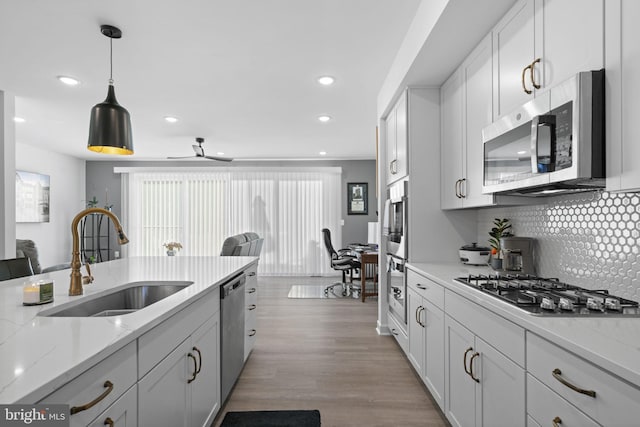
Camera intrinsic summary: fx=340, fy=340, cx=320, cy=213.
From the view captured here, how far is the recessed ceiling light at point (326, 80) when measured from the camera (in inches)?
129

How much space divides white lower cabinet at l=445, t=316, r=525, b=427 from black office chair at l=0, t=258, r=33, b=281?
8.69ft

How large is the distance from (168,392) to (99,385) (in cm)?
Answer: 48

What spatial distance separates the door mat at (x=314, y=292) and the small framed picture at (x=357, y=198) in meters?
1.98

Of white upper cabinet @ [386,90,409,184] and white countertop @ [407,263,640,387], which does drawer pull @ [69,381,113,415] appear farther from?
white upper cabinet @ [386,90,409,184]

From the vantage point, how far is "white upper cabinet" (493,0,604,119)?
4.10ft

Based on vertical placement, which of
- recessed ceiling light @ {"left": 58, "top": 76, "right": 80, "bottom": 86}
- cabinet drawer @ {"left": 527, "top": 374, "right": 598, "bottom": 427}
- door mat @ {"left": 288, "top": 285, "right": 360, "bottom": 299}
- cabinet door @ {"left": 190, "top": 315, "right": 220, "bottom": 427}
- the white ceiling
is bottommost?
door mat @ {"left": 288, "top": 285, "right": 360, "bottom": 299}

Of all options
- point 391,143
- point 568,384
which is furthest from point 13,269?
point 391,143

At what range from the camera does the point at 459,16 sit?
1.86m

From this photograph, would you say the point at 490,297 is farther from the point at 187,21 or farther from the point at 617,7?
the point at 187,21

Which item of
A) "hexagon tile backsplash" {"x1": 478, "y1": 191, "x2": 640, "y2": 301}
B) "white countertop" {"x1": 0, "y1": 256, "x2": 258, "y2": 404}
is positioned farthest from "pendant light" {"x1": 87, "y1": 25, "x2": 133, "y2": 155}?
"hexagon tile backsplash" {"x1": 478, "y1": 191, "x2": 640, "y2": 301}

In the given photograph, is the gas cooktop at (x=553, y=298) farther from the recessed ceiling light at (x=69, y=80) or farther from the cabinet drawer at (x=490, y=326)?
the recessed ceiling light at (x=69, y=80)

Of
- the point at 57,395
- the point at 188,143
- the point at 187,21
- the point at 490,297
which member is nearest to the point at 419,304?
the point at 490,297

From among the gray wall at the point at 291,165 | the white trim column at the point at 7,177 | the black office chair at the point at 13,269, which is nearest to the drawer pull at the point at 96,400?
the black office chair at the point at 13,269

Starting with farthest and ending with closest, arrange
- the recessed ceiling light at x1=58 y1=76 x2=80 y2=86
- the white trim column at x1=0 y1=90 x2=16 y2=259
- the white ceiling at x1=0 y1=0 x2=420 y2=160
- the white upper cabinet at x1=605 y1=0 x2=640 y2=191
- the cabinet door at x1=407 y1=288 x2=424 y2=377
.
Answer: the white trim column at x1=0 y1=90 x2=16 y2=259 < the recessed ceiling light at x1=58 y1=76 x2=80 y2=86 < the cabinet door at x1=407 y1=288 x2=424 y2=377 < the white ceiling at x1=0 y1=0 x2=420 y2=160 < the white upper cabinet at x1=605 y1=0 x2=640 y2=191
